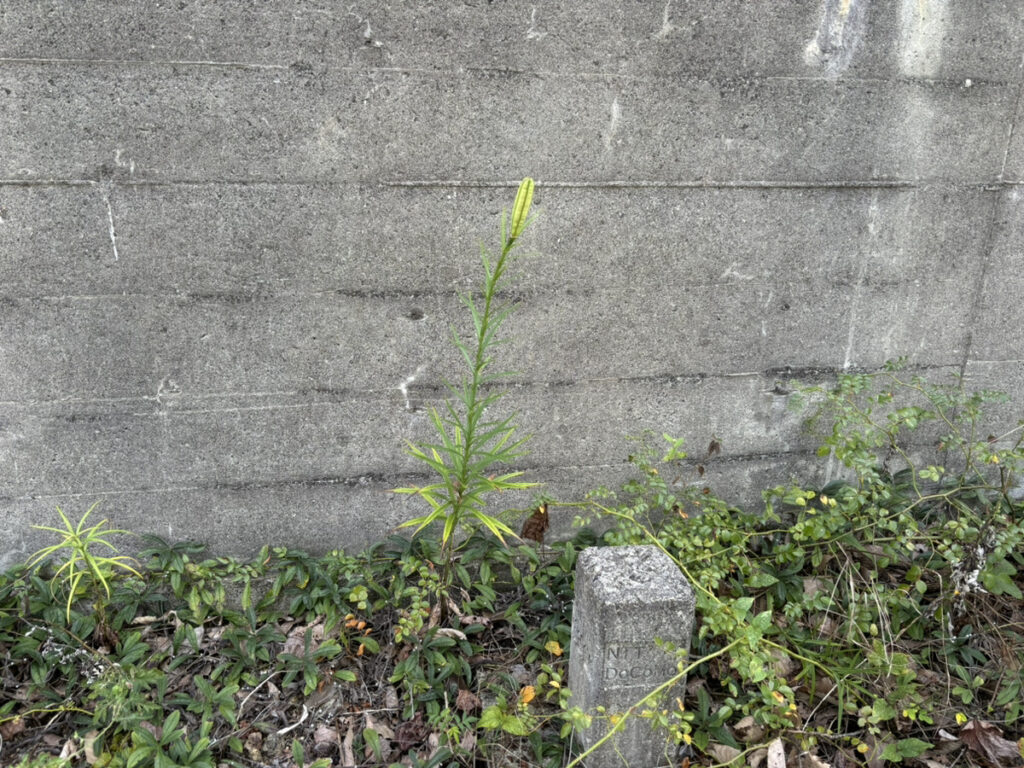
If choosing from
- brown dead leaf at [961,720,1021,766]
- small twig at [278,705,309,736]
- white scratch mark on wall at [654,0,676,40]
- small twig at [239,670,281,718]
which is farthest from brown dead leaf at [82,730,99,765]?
white scratch mark on wall at [654,0,676,40]

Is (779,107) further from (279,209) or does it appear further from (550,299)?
(279,209)

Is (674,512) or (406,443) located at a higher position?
(406,443)

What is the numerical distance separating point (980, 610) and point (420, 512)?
2.04 meters

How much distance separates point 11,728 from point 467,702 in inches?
53.6

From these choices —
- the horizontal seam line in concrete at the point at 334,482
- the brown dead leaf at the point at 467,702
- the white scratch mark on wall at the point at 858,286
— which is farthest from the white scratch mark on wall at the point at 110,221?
the white scratch mark on wall at the point at 858,286

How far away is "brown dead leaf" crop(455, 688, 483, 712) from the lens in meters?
2.26

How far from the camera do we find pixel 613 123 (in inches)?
95.3

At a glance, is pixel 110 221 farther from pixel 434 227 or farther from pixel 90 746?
pixel 90 746

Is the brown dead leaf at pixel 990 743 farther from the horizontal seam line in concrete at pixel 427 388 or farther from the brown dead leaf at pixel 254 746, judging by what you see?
the brown dead leaf at pixel 254 746

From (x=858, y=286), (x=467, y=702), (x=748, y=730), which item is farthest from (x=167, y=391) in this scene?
(x=858, y=286)

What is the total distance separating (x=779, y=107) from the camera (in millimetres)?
2484

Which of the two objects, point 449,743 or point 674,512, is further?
point 674,512

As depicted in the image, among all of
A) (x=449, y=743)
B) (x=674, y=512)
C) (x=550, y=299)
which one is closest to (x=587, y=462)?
(x=674, y=512)

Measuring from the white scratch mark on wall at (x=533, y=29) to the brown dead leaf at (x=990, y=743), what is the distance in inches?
98.7
